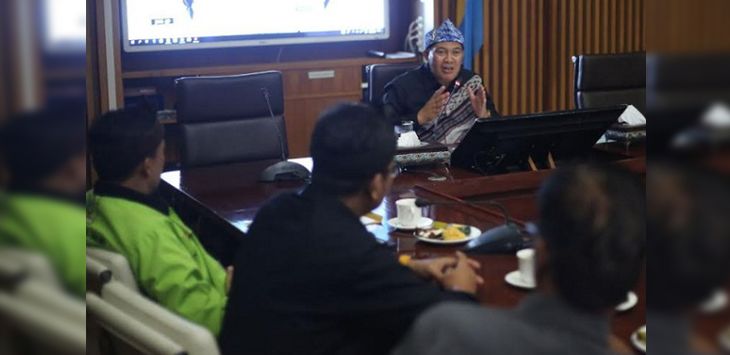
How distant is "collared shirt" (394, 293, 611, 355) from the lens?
0.79 meters

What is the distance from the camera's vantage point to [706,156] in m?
0.46

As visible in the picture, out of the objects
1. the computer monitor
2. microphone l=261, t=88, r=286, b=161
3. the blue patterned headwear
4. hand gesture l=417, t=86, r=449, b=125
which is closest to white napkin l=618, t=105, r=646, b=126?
the computer monitor

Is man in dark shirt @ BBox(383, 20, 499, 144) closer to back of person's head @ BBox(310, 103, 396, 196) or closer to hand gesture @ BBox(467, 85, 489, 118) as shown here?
hand gesture @ BBox(467, 85, 489, 118)

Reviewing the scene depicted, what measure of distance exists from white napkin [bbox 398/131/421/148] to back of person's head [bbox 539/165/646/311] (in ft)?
3.61

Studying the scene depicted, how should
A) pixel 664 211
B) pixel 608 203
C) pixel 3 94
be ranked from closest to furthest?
1. pixel 3 94
2. pixel 664 211
3. pixel 608 203

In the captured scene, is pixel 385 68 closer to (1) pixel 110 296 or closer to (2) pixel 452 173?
(2) pixel 452 173

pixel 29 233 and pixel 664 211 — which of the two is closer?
pixel 29 233

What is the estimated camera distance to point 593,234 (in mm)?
795

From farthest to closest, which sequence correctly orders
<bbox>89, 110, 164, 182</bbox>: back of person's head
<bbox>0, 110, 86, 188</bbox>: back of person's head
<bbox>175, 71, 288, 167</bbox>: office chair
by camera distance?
<bbox>175, 71, 288, 167</bbox>: office chair, <bbox>89, 110, 164, 182</bbox>: back of person's head, <bbox>0, 110, 86, 188</bbox>: back of person's head

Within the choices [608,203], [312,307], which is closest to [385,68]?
[312,307]

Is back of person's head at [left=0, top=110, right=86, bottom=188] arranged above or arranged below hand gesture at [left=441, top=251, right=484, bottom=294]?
above

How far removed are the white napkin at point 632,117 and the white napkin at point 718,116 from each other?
168cm

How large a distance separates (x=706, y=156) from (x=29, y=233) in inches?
13.2

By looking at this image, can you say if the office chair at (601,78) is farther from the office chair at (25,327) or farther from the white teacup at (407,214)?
the office chair at (25,327)
